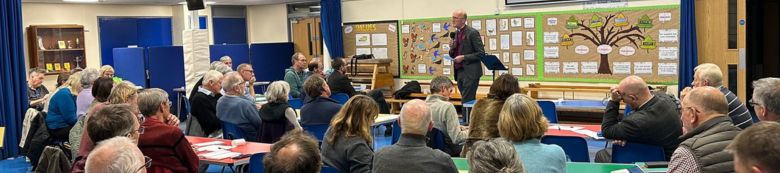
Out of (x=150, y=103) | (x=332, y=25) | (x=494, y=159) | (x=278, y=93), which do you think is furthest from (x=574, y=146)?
(x=332, y=25)

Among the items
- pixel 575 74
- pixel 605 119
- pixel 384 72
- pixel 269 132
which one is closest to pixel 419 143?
pixel 605 119

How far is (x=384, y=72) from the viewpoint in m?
13.0

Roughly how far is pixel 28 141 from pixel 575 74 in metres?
7.32

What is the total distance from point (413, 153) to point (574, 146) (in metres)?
1.57

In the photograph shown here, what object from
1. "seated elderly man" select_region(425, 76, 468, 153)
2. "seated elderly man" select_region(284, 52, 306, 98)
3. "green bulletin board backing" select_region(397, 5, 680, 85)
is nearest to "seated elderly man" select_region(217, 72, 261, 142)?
"seated elderly man" select_region(425, 76, 468, 153)

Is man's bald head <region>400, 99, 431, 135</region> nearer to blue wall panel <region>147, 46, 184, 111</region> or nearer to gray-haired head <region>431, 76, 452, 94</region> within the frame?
gray-haired head <region>431, 76, 452, 94</region>

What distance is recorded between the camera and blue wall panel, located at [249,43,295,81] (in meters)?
14.7

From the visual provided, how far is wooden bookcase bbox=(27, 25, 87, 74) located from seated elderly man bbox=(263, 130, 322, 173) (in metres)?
12.3

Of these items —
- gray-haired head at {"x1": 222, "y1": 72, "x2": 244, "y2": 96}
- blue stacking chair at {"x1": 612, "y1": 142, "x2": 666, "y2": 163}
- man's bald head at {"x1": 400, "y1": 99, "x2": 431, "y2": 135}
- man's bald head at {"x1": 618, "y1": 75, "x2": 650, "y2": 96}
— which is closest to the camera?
man's bald head at {"x1": 400, "y1": 99, "x2": 431, "y2": 135}

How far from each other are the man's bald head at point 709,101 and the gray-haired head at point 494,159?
1.37m

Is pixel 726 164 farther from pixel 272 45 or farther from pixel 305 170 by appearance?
pixel 272 45

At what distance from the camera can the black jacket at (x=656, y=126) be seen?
455 cm

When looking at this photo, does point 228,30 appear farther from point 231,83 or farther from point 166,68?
point 231,83

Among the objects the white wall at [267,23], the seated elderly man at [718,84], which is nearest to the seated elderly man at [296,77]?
the white wall at [267,23]
